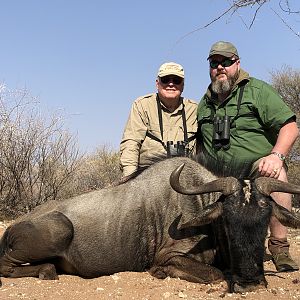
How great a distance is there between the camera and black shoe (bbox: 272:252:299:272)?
17.4ft

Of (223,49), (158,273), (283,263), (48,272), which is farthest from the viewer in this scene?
(223,49)

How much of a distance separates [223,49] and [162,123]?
117 cm

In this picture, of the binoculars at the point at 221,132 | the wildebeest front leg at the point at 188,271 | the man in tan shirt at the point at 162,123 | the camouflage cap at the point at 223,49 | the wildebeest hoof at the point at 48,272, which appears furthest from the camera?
the man in tan shirt at the point at 162,123

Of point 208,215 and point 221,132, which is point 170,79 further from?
point 208,215

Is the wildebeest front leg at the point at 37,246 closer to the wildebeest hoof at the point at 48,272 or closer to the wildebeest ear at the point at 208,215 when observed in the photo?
the wildebeest hoof at the point at 48,272

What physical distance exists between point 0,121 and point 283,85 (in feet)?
49.1

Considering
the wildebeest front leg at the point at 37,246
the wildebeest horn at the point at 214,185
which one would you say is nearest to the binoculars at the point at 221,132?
the wildebeest horn at the point at 214,185

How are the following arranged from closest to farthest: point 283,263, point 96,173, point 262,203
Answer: point 262,203 → point 283,263 → point 96,173

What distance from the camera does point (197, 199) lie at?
17.0 feet

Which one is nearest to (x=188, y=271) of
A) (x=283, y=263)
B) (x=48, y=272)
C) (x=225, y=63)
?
(x=283, y=263)

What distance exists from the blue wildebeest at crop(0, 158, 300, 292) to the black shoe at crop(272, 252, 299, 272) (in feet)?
2.40

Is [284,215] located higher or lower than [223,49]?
lower

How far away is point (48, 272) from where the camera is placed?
516 cm

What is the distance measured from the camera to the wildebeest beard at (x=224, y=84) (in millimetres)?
5945
